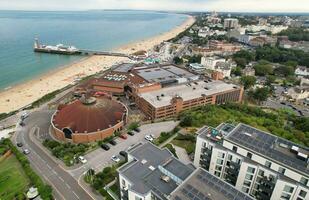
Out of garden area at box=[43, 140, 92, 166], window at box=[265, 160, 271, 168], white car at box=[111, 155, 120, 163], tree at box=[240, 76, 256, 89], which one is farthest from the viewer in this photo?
tree at box=[240, 76, 256, 89]

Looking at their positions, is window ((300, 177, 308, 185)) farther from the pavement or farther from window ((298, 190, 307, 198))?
the pavement

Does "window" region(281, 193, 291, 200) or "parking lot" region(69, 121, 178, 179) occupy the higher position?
"window" region(281, 193, 291, 200)

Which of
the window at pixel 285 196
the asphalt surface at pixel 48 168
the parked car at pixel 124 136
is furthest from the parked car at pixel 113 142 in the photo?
the window at pixel 285 196

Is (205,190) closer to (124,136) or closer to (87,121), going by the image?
(124,136)

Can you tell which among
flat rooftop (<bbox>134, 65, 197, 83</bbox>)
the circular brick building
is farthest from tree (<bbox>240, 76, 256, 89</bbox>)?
the circular brick building

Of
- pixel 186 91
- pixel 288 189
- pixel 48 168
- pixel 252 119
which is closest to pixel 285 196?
pixel 288 189

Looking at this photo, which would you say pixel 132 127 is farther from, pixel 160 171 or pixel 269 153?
pixel 269 153
